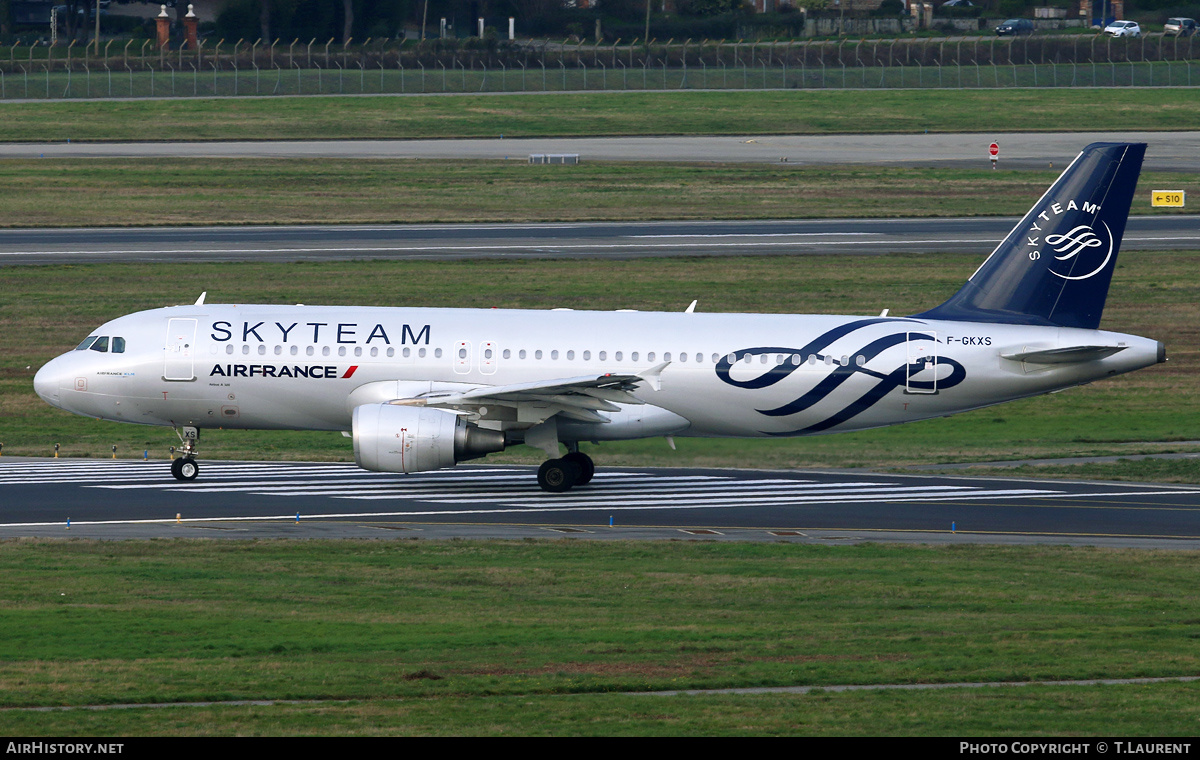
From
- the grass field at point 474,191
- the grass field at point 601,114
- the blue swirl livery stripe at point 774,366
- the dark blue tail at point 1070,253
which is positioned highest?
the grass field at point 601,114

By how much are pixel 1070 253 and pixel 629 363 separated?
449 inches

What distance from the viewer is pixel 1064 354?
114 feet

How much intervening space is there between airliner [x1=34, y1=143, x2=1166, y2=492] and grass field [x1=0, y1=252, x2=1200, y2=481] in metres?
1.62

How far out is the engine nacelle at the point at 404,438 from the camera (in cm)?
3312

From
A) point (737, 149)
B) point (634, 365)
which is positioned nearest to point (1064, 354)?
point (634, 365)

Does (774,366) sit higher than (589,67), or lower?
lower

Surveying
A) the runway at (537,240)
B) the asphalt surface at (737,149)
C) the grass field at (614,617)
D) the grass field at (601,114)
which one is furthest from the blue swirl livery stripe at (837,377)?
the grass field at (601,114)

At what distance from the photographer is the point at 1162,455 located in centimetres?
4106

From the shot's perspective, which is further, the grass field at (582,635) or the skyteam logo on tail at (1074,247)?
the skyteam logo on tail at (1074,247)

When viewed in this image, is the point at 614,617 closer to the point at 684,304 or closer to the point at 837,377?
the point at 837,377

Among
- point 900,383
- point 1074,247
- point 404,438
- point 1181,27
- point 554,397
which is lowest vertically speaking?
point 404,438

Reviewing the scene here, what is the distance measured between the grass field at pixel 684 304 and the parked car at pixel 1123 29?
3277 inches

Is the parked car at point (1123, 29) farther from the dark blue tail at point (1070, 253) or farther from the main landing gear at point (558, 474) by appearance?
the main landing gear at point (558, 474)

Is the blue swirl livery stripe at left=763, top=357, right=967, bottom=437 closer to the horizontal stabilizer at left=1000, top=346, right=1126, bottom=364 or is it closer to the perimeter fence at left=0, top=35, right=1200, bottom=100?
the horizontal stabilizer at left=1000, top=346, right=1126, bottom=364
